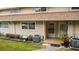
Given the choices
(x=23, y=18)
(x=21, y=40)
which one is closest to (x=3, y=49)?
(x=21, y=40)

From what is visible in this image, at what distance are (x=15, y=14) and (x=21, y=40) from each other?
21 cm

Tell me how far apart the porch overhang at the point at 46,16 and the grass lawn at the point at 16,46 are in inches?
7.5

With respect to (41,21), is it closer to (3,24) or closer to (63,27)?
(63,27)

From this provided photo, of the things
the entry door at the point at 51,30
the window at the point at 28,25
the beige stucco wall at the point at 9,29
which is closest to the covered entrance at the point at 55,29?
the entry door at the point at 51,30

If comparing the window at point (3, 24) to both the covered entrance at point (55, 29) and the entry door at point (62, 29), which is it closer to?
the covered entrance at point (55, 29)

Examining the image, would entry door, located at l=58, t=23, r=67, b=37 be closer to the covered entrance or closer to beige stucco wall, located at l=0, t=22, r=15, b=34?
the covered entrance

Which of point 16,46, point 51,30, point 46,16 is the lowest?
point 16,46

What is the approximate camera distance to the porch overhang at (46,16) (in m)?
1.44

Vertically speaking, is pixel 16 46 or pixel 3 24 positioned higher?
pixel 3 24

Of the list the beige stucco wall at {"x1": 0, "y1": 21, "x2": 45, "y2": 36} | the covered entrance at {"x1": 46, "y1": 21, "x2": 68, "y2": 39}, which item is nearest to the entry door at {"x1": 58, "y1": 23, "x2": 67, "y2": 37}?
the covered entrance at {"x1": 46, "y1": 21, "x2": 68, "y2": 39}

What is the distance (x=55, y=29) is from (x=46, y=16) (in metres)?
0.14

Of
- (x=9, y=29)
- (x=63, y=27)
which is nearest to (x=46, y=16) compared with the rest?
(x=63, y=27)

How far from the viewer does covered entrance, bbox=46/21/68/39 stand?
4.80 feet

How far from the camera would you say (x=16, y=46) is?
1.50 metres
